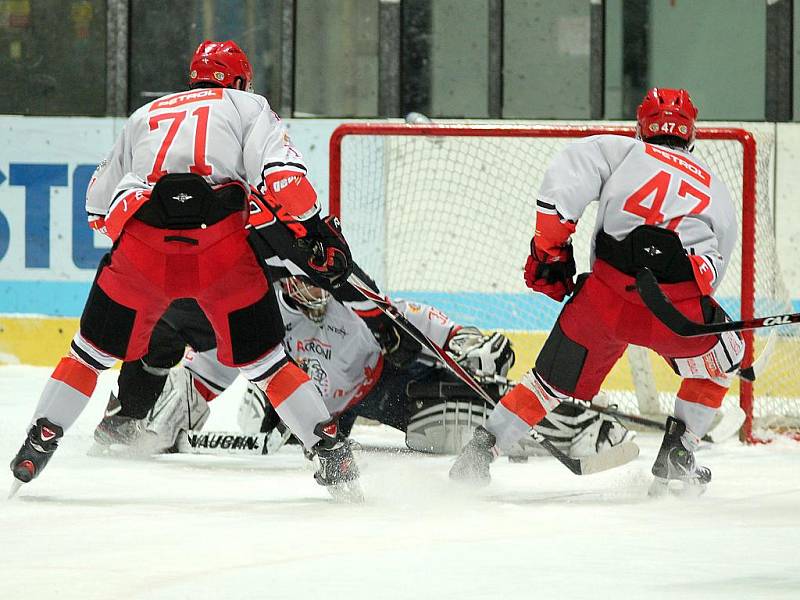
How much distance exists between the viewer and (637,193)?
125 inches

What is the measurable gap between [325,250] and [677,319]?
0.83 m

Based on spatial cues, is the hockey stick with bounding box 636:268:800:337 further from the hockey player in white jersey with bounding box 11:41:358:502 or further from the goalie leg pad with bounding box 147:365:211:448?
the goalie leg pad with bounding box 147:365:211:448

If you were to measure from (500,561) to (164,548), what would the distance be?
602mm

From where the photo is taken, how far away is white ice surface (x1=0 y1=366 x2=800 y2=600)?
2.09 m

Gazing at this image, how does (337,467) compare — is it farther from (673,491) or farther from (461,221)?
(461,221)

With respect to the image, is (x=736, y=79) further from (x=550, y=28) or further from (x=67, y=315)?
(x=67, y=315)

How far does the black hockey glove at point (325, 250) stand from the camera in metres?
3.04

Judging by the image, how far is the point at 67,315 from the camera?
20.0 feet

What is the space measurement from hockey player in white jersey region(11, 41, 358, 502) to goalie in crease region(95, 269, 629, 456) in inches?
37.6

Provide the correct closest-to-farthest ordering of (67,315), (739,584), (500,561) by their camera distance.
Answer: (739,584) → (500,561) → (67,315)

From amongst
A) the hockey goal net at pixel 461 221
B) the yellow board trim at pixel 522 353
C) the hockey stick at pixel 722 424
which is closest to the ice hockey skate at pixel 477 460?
the hockey stick at pixel 722 424

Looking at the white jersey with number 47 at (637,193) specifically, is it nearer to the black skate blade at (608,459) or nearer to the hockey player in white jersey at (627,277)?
the hockey player in white jersey at (627,277)

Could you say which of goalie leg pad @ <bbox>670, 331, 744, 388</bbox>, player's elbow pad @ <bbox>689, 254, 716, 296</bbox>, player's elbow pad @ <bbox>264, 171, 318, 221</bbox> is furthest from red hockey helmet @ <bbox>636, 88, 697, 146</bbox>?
player's elbow pad @ <bbox>264, 171, 318, 221</bbox>

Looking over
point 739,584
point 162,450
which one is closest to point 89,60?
point 162,450
